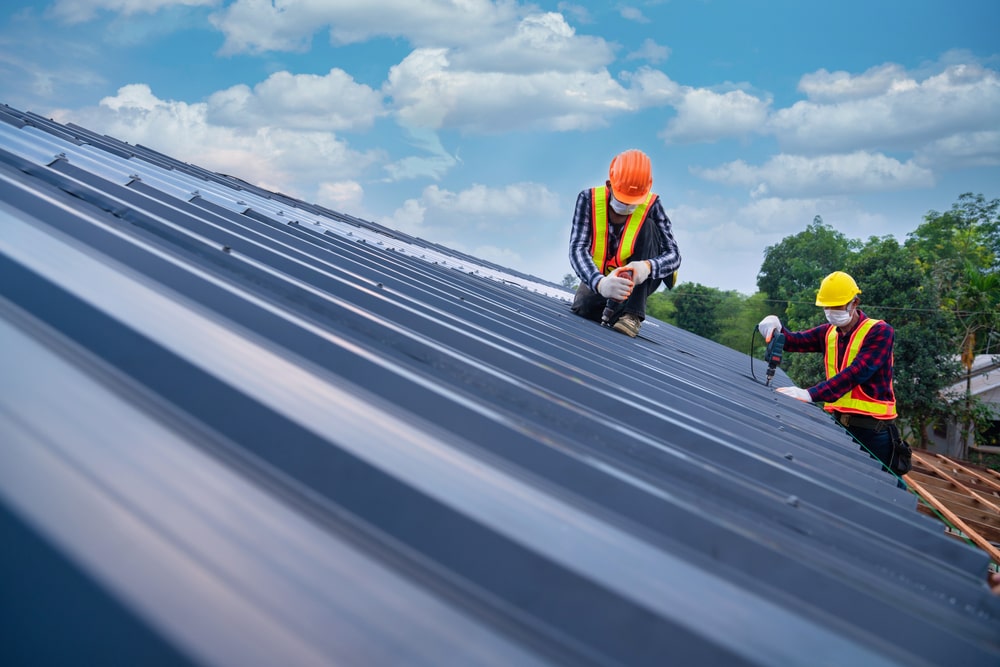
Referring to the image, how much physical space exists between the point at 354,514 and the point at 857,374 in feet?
24.8

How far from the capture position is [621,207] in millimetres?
6328

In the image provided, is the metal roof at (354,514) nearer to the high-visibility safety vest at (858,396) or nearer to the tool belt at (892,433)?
the high-visibility safety vest at (858,396)

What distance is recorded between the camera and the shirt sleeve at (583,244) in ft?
20.8

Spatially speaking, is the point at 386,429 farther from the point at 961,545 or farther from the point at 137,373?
the point at 961,545

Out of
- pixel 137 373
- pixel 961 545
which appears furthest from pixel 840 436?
pixel 137 373

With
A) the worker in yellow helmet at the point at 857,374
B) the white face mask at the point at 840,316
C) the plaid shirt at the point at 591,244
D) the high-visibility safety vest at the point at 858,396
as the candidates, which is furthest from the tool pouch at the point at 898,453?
the plaid shirt at the point at 591,244

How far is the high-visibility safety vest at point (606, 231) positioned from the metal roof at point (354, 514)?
4099 millimetres

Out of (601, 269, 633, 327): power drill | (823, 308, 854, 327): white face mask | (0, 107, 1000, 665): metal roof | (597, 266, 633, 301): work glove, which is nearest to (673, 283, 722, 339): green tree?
(823, 308, 854, 327): white face mask

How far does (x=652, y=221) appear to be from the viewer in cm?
636

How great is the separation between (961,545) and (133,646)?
2.40 meters

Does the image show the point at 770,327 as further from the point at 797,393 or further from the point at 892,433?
the point at 892,433

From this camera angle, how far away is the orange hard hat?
5996mm

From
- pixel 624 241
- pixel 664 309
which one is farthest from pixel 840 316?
pixel 664 309

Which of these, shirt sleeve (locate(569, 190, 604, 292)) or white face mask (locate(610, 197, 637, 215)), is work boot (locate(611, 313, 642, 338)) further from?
white face mask (locate(610, 197, 637, 215))
